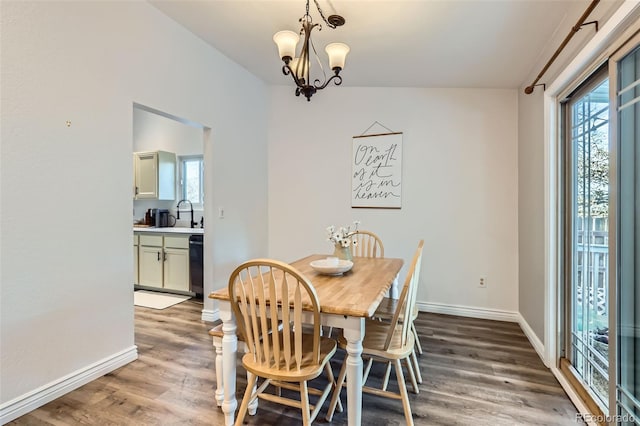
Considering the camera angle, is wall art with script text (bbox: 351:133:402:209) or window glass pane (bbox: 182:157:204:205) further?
window glass pane (bbox: 182:157:204:205)

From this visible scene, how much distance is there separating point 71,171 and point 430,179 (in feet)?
10.3

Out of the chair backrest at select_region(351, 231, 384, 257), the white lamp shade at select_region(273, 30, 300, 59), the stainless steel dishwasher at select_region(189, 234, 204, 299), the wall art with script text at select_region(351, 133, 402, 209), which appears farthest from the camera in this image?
the stainless steel dishwasher at select_region(189, 234, 204, 299)

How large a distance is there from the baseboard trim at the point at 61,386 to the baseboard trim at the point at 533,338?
10.00ft

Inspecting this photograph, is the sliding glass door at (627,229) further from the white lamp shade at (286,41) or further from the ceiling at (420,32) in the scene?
the white lamp shade at (286,41)

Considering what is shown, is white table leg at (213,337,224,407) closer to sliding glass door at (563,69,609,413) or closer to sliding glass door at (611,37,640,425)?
sliding glass door at (611,37,640,425)

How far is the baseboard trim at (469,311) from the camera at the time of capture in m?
3.27

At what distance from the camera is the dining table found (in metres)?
1.45

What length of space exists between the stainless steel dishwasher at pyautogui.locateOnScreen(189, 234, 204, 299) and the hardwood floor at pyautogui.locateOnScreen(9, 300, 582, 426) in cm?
103

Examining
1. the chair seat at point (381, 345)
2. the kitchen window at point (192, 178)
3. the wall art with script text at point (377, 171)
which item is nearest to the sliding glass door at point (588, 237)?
the chair seat at point (381, 345)

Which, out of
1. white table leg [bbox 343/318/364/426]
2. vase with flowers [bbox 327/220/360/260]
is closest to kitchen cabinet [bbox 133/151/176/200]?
vase with flowers [bbox 327/220/360/260]

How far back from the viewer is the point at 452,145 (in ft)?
11.2

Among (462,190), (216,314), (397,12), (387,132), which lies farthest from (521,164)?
(216,314)

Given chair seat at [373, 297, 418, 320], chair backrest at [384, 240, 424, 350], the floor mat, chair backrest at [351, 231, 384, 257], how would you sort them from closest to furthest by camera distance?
chair backrest at [384, 240, 424, 350]
chair seat at [373, 297, 418, 320]
chair backrest at [351, 231, 384, 257]
the floor mat

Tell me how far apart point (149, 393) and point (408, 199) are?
2862 millimetres
